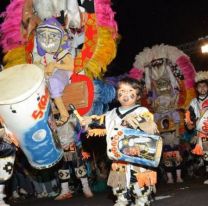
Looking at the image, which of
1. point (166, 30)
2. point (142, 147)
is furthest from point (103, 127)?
point (166, 30)

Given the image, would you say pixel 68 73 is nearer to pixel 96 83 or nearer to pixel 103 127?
pixel 96 83

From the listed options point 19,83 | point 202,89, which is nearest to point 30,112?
point 19,83

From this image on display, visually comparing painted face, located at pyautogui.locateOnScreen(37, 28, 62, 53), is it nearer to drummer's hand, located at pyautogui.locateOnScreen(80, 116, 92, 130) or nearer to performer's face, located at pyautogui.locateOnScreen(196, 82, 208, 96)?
drummer's hand, located at pyautogui.locateOnScreen(80, 116, 92, 130)

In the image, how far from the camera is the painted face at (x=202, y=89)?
18.1 ft

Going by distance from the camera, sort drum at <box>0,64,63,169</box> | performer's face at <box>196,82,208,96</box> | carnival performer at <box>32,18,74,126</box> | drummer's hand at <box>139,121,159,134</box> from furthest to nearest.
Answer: performer's face at <box>196,82,208,96</box>
carnival performer at <box>32,18,74,126</box>
drum at <box>0,64,63,169</box>
drummer's hand at <box>139,121,159,134</box>

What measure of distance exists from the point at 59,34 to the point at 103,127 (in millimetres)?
1654

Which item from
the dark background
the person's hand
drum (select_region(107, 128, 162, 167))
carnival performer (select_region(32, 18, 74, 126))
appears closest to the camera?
drum (select_region(107, 128, 162, 167))

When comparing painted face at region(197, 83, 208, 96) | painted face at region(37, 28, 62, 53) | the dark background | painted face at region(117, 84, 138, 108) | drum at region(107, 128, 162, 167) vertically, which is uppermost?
the dark background

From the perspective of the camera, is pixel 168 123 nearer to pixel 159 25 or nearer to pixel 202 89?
pixel 202 89

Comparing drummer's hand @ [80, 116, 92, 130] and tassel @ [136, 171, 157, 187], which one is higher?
drummer's hand @ [80, 116, 92, 130]

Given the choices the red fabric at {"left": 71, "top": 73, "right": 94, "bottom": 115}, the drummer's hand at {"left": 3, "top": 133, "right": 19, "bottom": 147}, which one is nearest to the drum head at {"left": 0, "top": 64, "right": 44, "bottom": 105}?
the drummer's hand at {"left": 3, "top": 133, "right": 19, "bottom": 147}

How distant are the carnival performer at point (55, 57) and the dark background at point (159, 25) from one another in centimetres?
552

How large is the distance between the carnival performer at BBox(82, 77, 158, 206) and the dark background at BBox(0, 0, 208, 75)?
684 cm

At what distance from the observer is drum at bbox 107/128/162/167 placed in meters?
3.36
